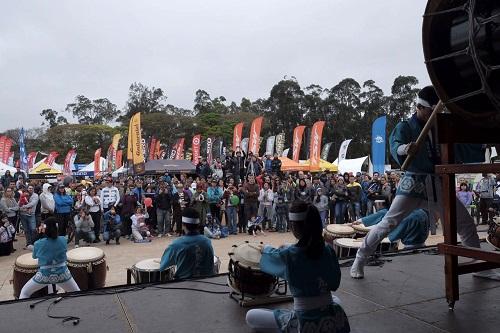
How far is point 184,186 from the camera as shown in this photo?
516 inches

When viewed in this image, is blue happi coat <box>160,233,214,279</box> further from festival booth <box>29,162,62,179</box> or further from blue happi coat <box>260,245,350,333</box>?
festival booth <box>29,162,62,179</box>

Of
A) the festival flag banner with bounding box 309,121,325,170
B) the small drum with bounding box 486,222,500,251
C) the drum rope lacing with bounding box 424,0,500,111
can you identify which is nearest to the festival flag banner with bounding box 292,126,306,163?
the festival flag banner with bounding box 309,121,325,170

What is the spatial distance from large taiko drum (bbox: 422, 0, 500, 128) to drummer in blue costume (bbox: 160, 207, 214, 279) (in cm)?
257

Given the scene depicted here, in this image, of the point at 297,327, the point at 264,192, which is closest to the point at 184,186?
the point at 264,192

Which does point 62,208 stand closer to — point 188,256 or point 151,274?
point 151,274

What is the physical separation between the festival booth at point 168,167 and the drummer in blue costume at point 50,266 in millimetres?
16431

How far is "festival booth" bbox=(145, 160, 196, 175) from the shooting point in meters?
21.1

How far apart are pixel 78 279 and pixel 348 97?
42.6m

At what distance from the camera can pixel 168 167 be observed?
2134cm

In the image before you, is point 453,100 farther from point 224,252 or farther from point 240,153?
point 240,153

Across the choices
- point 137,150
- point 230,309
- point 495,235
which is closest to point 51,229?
point 230,309

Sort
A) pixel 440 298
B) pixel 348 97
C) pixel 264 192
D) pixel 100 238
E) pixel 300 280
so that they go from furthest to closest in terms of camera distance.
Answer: pixel 348 97 → pixel 264 192 → pixel 100 238 → pixel 440 298 → pixel 300 280

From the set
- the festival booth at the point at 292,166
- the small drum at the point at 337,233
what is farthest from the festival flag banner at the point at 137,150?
the small drum at the point at 337,233

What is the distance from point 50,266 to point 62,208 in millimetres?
6657
